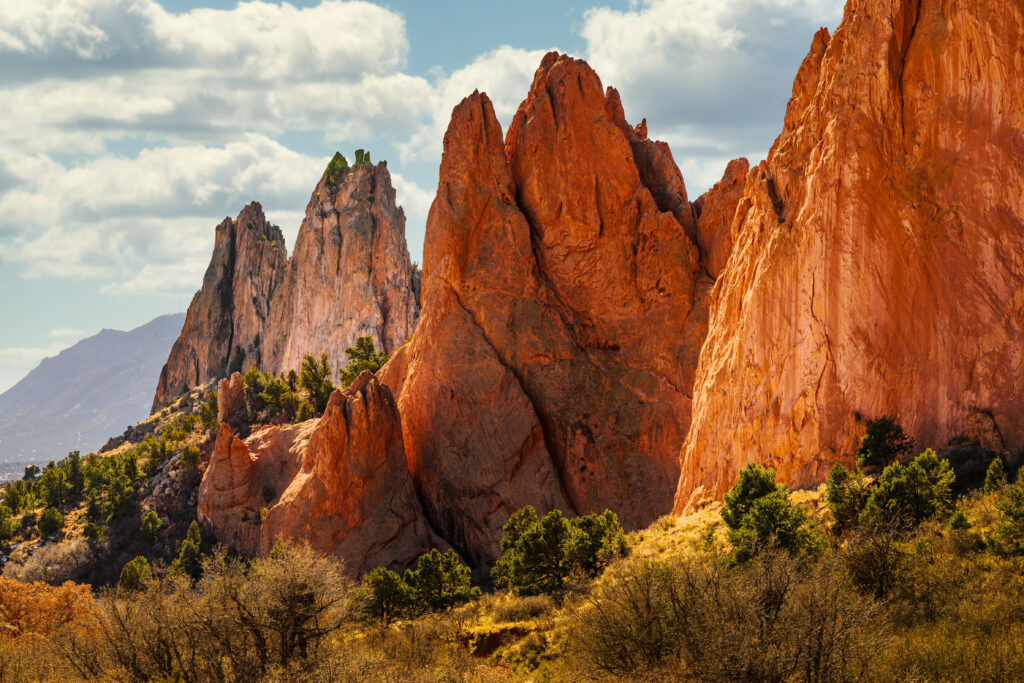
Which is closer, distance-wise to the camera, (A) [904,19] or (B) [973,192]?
(B) [973,192]

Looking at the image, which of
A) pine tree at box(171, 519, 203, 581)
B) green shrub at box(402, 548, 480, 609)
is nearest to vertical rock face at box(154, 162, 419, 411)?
pine tree at box(171, 519, 203, 581)

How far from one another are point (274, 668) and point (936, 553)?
891 inches

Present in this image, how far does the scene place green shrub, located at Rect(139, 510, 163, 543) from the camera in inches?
2682

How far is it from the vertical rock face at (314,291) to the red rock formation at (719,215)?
5112cm

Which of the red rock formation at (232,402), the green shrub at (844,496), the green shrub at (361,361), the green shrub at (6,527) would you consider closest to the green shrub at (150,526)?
the green shrub at (6,527)

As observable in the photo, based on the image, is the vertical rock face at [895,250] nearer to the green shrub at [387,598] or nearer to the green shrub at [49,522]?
the green shrub at [387,598]

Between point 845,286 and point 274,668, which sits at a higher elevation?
point 845,286

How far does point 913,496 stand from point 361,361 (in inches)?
2389

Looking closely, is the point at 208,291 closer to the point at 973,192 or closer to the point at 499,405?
the point at 499,405

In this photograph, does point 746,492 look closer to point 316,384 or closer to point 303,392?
point 316,384

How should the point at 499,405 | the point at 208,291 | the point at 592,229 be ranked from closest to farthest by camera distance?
the point at 499,405
the point at 592,229
the point at 208,291

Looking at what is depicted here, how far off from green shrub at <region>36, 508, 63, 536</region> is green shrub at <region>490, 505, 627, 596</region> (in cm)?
4618

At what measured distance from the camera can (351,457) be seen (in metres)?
57.0

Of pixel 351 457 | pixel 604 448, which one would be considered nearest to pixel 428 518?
pixel 351 457
